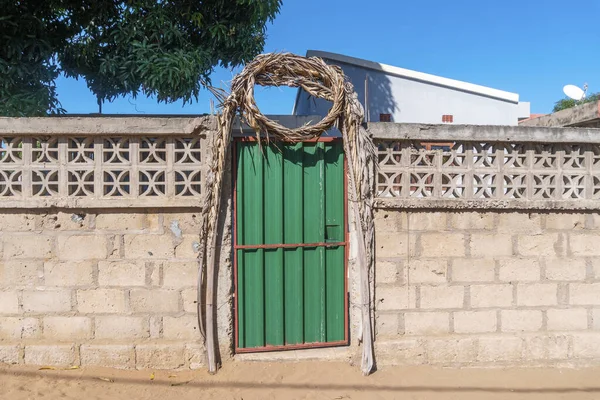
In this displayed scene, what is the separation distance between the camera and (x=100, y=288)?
11.2 feet

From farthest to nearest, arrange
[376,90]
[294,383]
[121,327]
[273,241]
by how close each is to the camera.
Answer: [376,90] → [273,241] → [121,327] → [294,383]

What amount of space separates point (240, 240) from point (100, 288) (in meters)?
1.22

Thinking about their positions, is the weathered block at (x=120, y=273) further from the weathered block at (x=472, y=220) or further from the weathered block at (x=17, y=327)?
the weathered block at (x=472, y=220)

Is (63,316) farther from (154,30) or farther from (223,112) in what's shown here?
(154,30)

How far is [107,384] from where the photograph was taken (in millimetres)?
3234

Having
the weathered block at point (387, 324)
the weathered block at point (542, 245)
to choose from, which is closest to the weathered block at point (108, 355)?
the weathered block at point (387, 324)

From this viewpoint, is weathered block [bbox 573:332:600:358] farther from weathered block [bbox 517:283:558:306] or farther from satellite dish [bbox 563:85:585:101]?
satellite dish [bbox 563:85:585:101]

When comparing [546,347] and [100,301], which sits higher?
[100,301]

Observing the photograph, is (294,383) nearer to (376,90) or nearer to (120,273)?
(120,273)

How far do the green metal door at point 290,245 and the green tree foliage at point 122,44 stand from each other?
313cm

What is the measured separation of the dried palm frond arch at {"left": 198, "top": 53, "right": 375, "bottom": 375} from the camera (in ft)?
11.1

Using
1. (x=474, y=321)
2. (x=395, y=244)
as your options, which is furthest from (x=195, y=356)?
(x=474, y=321)

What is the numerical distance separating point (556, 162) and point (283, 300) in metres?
2.74

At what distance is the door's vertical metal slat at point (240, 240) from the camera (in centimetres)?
347
